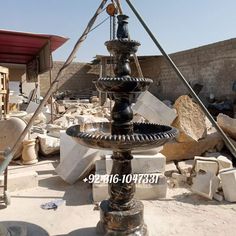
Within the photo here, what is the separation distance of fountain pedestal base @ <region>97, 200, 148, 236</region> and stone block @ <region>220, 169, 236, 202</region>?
55.5 inches

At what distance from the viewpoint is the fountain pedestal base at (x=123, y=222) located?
2.50m

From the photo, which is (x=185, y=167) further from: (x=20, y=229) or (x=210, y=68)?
(x=210, y=68)

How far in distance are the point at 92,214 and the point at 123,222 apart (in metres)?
0.78

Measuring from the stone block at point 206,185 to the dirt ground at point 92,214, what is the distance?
0.10m

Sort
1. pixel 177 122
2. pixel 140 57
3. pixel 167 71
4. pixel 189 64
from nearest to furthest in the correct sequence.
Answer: pixel 177 122
pixel 189 64
pixel 167 71
pixel 140 57

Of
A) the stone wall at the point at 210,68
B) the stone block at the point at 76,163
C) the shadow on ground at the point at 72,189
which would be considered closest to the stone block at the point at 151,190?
the shadow on ground at the point at 72,189

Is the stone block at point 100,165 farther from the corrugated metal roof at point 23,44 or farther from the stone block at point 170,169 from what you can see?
the corrugated metal roof at point 23,44

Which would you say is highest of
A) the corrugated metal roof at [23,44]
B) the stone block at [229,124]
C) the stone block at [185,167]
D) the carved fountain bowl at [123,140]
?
the corrugated metal roof at [23,44]

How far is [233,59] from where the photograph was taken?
442 inches

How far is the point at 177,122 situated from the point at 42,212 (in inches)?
102

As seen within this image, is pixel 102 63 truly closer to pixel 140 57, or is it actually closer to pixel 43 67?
pixel 140 57

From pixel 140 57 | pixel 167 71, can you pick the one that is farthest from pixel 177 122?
pixel 140 57

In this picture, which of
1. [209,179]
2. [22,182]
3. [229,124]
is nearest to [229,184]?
[209,179]

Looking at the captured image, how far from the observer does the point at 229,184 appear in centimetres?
346
